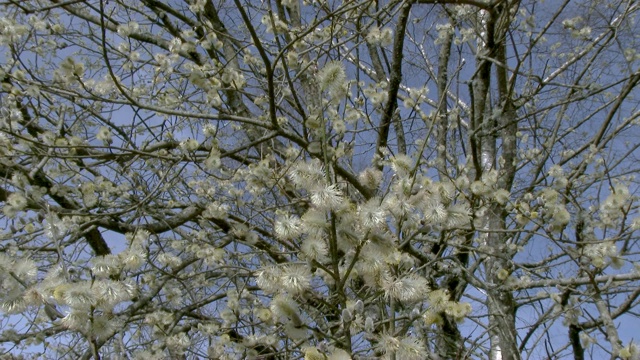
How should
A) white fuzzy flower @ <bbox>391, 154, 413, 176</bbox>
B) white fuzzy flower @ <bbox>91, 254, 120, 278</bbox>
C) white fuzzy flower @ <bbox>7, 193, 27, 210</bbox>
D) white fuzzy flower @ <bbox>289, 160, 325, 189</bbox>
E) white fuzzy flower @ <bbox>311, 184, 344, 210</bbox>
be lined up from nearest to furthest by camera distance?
white fuzzy flower @ <bbox>311, 184, 344, 210</bbox> < white fuzzy flower @ <bbox>289, 160, 325, 189</bbox> < white fuzzy flower @ <bbox>91, 254, 120, 278</bbox> < white fuzzy flower @ <bbox>391, 154, 413, 176</bbox> < white fuzzy flower @ <bbox>7, 193, 27, 210</bbox>

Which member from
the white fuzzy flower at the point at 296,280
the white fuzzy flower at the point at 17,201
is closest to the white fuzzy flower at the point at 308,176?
the white fuzzy flower at the point at 296,280

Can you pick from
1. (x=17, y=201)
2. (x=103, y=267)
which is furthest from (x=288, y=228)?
(x=17, y=201)

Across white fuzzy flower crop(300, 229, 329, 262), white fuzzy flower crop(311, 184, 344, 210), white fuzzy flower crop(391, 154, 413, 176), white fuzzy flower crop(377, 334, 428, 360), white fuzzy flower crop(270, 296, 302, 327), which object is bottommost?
white fuzzy flower crop(377, 334, 428, 360)

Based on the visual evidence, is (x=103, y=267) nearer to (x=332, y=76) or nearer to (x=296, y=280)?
(x=296, y=280)

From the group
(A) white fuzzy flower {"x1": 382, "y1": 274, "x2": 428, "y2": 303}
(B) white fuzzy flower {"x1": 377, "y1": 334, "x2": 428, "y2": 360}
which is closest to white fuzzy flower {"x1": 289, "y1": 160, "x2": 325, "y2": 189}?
(A) white fuzzy flower {"x1": 382, "y1": 274, "x2": 428, "y2": 303}

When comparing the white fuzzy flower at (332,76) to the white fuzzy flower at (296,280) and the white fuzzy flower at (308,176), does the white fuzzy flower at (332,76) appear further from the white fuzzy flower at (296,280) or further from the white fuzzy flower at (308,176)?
the white fuzzy flower at (296,280)

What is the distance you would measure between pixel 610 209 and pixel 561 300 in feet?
2.20

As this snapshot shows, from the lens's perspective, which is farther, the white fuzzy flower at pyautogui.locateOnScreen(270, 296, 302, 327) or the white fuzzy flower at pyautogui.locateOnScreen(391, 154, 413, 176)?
the white fuzzy flower at pyautogui.locateOnScreen(391, 154, 413, 176)

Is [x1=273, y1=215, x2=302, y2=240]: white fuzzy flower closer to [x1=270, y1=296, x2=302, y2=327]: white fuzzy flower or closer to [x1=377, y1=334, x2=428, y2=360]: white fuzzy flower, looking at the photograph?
[x1=270, y1=296, x2=302, y2=327]: white fuzzy flower

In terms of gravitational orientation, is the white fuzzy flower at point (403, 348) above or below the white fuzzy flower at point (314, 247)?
below

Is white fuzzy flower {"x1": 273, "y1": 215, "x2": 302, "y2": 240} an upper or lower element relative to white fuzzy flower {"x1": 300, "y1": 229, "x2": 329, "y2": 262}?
upper

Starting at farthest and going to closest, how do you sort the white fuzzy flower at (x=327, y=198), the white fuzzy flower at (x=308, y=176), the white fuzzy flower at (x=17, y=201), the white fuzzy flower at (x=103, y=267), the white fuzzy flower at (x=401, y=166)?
1. the white fuzzy flower at (x=17, y=201)
2. the white fuzzy flower at (x=401, y=166)
3. the white fuzzy flower at (x=103, y=267)
4. the white fuzzy flower at (x=308, y=176)
5. the white fuzzy flower at (x=327, y=198)

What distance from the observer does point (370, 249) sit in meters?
1.55

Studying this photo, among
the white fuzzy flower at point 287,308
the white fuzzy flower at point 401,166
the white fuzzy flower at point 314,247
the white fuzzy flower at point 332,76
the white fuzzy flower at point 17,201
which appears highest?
the white fuzzy flower at point 17,201
